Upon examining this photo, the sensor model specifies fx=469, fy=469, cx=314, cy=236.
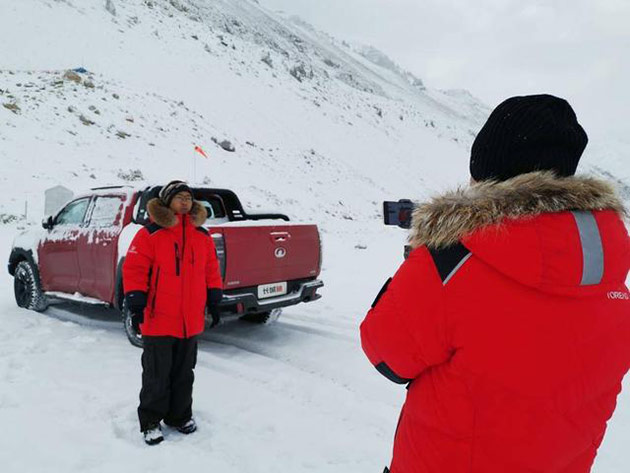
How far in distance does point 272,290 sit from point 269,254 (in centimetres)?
41

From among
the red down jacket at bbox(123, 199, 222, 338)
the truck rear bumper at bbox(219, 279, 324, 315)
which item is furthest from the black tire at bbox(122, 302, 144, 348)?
the red down jacket at bbox(123, 199, 222, 338)

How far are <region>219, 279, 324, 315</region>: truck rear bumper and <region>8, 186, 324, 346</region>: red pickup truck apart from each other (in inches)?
0.4

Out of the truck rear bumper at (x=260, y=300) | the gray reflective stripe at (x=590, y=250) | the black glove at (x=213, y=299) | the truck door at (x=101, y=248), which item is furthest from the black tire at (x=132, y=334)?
the gray reflective stripe at (x=590, y=250)

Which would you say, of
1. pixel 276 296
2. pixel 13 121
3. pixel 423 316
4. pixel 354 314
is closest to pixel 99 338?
pixel 276 296

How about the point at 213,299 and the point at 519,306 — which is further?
the point at 213,299

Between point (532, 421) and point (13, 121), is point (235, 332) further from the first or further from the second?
point (13, 121)

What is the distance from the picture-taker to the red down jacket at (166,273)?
3.24 metres

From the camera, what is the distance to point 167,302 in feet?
10.7

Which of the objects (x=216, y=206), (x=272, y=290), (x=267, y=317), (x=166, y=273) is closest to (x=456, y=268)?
(x=166, y=273)

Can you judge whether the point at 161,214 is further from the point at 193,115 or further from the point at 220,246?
the point at 193,115

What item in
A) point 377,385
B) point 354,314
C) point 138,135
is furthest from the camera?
point 138,135

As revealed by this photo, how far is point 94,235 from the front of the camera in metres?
5.50

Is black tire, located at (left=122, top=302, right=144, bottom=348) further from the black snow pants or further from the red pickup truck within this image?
the black snow pants

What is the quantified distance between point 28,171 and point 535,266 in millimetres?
15851
